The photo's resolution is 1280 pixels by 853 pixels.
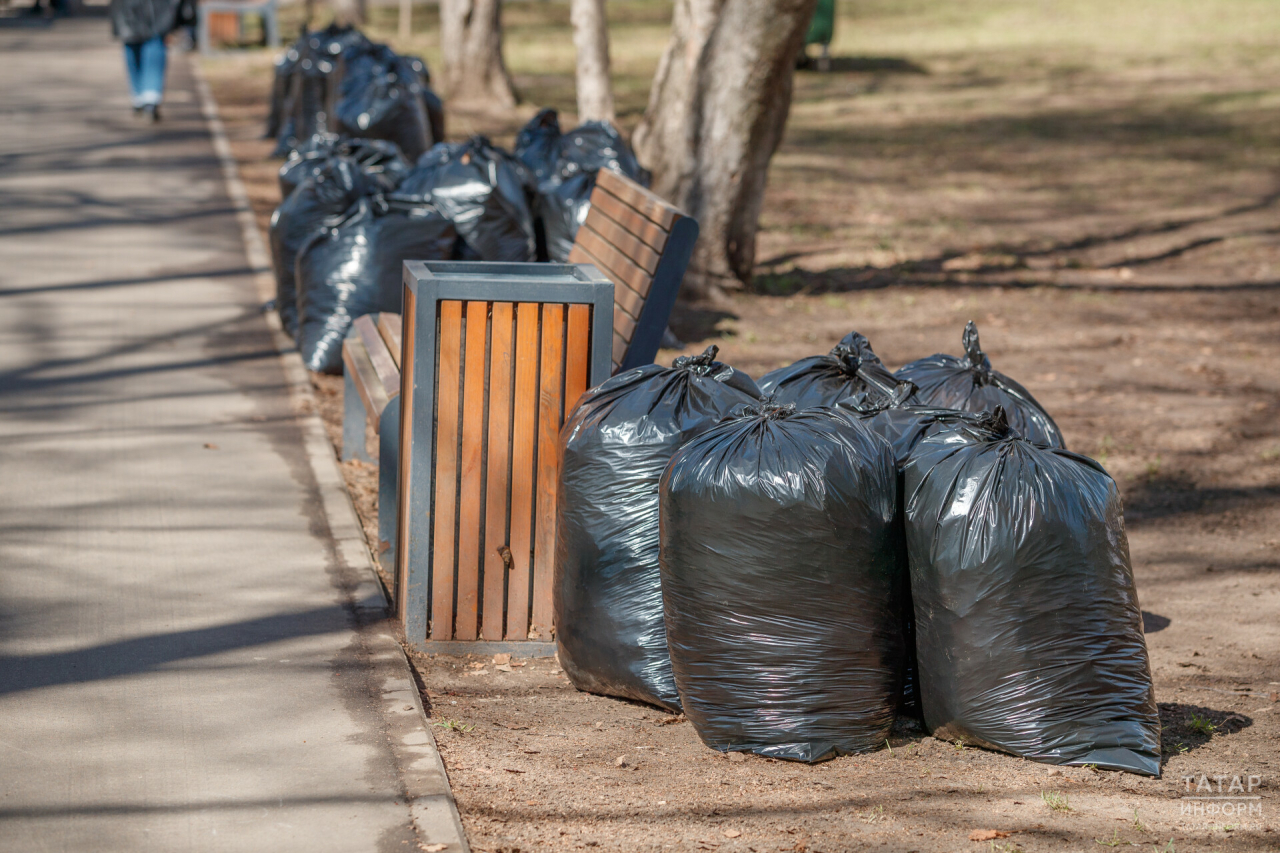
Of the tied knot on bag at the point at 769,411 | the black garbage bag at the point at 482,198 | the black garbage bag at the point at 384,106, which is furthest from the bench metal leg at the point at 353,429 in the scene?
the black garbage bag at the point at 384,106

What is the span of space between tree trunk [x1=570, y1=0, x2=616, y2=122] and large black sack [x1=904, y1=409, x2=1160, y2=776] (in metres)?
8.59

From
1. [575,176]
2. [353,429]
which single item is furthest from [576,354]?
[575,176]

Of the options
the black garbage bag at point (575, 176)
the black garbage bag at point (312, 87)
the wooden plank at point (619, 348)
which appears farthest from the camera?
the black garbage bag at point (312, 87)

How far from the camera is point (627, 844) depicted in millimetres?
2969

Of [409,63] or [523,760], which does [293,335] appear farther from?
[409,63]

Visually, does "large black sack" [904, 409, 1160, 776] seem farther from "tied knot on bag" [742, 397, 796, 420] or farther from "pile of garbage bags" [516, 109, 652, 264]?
"pile of garbage bags" [516, 109, 652, 264]

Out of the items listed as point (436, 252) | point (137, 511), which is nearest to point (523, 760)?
point (137, 511)

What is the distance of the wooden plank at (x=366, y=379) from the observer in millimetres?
4566

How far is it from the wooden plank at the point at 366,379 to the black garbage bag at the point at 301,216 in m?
1.91

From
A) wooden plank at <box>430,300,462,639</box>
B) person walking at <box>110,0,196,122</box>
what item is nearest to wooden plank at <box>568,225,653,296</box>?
wooden plank at <box>430,300,462,639</box>

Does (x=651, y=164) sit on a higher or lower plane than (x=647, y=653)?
higher

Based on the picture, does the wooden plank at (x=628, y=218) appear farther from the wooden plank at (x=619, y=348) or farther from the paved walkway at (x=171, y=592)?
the paved walkway at (x=171, y=592)

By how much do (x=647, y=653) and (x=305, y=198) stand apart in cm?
459

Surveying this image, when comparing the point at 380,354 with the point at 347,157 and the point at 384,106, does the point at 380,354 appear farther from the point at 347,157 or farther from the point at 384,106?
the point at 384,106
